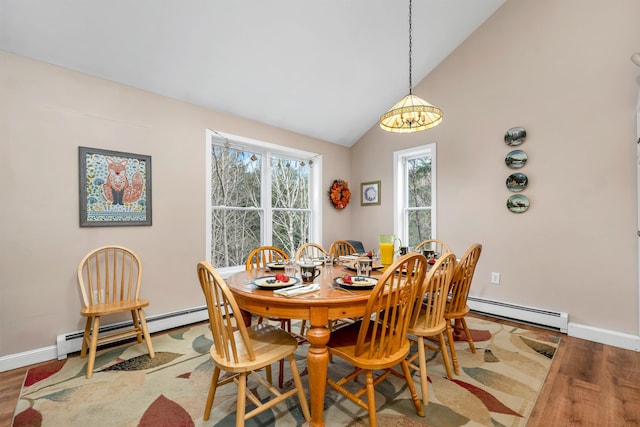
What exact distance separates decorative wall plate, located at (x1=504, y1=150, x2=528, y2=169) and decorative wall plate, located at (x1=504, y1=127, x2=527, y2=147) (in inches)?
3.9

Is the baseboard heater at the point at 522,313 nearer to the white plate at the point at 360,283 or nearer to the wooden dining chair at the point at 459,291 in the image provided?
the wooden dining chair at the point at 459,291

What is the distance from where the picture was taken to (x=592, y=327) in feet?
8.87

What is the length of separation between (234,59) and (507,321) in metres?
3.88

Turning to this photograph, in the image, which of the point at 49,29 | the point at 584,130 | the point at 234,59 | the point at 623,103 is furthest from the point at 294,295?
the point at 623,103

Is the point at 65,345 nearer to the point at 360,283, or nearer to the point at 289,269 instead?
the point at 289,269

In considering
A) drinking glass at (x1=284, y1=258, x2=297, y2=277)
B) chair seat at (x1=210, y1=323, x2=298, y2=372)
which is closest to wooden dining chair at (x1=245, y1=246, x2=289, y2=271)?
drinking glass at (x1=284, y1=258, x2=297, y2=277)

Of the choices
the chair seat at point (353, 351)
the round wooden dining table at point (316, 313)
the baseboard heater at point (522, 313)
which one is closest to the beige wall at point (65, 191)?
the round wooden dining table at point (316, 313)

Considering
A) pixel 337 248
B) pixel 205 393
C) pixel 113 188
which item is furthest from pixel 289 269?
pixel 113 188

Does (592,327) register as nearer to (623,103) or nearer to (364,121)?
(623,103)

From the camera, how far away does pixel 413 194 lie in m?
4.24

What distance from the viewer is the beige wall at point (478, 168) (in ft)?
7.39

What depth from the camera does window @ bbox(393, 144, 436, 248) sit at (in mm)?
4027

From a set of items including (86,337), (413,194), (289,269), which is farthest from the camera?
(413,194)

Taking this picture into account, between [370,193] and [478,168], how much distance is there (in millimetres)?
1559
